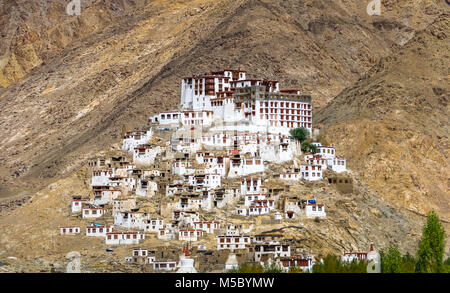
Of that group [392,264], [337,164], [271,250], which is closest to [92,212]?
[271,250]

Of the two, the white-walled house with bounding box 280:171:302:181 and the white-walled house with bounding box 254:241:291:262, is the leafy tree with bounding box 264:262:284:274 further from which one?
the white-walled house with bounding box 280:171:302:181

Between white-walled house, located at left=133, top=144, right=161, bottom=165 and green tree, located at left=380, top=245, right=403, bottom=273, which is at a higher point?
white-walled house, located at left=133, top=144, right=161, bottom=165

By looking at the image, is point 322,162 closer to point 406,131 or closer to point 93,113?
point 406,131

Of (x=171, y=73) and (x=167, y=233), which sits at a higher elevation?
(x=171, y=73)

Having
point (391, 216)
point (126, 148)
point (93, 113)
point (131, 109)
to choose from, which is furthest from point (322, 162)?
point (93, 113)

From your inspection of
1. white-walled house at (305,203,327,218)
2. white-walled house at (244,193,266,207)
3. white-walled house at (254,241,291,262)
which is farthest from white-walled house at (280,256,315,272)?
white-walled house at (244,193,266,207)

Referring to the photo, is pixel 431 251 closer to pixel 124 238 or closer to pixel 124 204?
pixel 124 238
